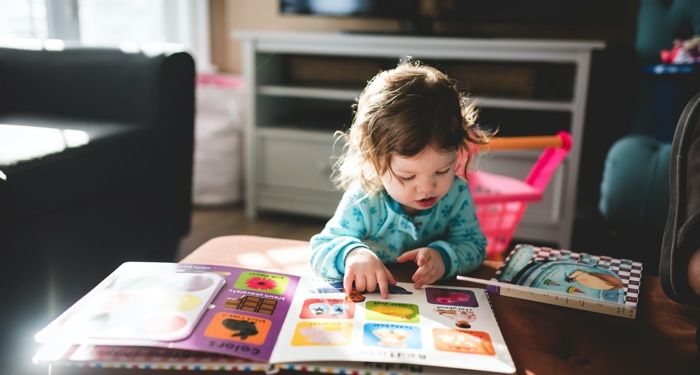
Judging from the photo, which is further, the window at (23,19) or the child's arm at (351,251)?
the window at (23,19)

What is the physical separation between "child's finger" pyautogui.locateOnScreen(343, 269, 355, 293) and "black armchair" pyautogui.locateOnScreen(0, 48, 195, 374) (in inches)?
29.2

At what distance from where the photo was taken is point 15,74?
1.69 meters

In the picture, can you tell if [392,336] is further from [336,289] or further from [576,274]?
[576,274]

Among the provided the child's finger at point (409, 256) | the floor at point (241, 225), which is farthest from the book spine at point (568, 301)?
the floor at point (241, 225)

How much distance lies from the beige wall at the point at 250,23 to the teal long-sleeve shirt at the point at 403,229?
1.72 m

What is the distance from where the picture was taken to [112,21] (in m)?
2.53

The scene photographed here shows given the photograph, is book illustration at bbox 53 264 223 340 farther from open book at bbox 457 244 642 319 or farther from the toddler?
open book at bbox 457 244 642 319

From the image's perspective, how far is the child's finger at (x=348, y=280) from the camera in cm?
71

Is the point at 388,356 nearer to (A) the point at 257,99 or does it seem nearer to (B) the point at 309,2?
(A) the point at 257,99

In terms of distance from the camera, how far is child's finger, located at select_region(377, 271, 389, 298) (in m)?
0.70

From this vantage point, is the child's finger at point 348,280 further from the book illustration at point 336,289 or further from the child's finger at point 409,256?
the child's finger at point 409,256

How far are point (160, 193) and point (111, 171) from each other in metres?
0.27

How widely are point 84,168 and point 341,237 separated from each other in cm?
80

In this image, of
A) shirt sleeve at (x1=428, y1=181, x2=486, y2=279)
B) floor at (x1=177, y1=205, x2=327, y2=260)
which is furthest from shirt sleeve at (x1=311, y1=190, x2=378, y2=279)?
floor at (x1=177, y1=205, x2=327, y2=260)
